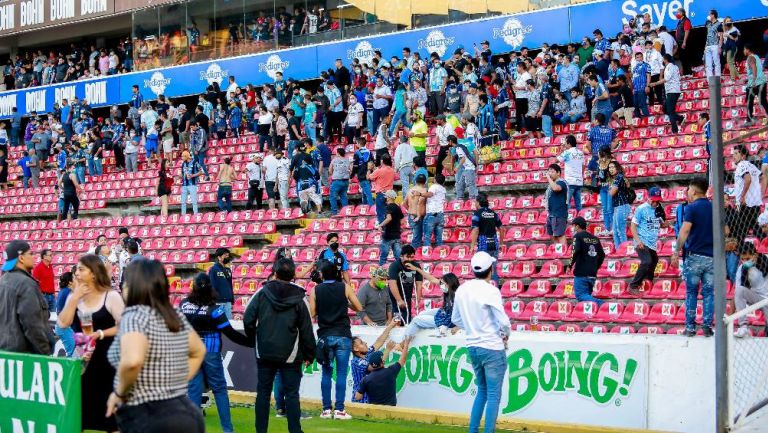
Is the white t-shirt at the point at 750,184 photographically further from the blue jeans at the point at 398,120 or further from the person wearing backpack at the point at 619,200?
the blue jeans at the point at 398,120

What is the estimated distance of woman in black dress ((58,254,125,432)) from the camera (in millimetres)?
8305

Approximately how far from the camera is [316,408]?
44.7 feet

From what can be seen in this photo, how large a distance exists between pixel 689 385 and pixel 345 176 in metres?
12.4

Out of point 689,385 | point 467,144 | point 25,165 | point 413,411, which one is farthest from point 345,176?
point 25,165

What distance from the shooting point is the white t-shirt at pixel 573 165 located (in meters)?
18.8

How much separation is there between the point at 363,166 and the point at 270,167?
2679 millimetres

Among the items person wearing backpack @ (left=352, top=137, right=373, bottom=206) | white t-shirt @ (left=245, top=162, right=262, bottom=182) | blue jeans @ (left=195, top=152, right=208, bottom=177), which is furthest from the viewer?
blue jeans @ (left=195, top=152, right=208, bottom=177)

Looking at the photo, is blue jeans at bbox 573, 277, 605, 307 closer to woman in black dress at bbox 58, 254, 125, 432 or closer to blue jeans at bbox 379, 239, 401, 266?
blue jeans at bbox 379, 239, 401, 266

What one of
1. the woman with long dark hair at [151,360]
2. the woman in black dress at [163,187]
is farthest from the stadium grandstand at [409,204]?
the woman in black dress at [163,187]

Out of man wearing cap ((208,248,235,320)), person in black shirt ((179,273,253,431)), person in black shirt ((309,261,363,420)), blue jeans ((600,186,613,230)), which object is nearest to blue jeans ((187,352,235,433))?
person in black shirt ((179,273,253,431))

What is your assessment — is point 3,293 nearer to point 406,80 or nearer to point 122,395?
point 122,395

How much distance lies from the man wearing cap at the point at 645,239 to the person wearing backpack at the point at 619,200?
2.25 feet

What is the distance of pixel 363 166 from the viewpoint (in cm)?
2286

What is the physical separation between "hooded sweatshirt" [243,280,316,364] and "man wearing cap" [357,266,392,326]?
5.31 meters
